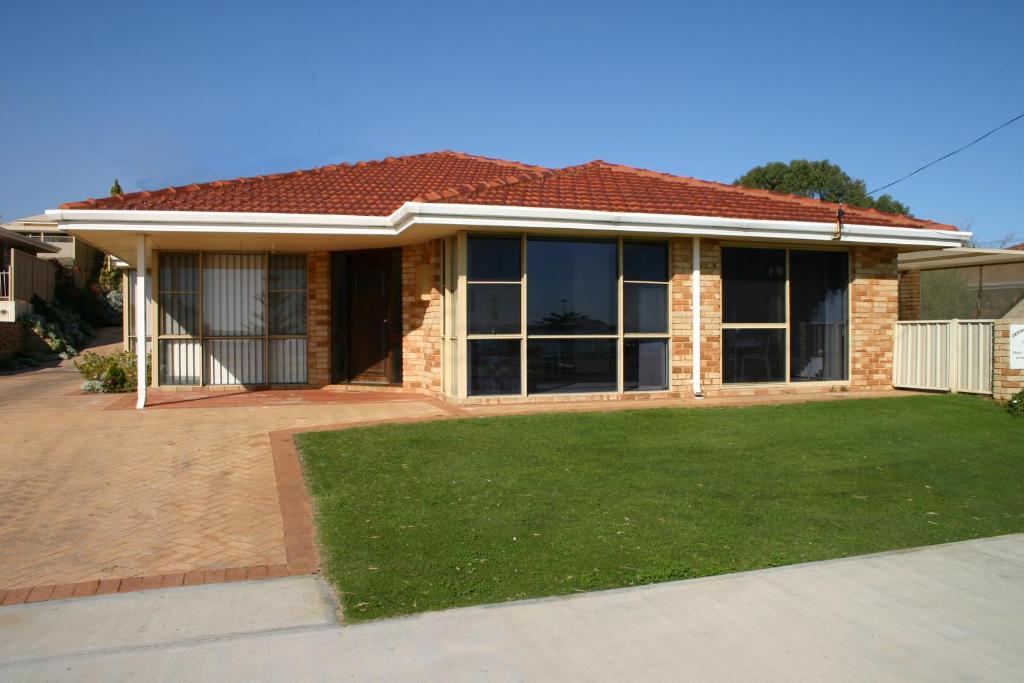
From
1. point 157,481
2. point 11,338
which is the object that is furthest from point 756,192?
point 11,338

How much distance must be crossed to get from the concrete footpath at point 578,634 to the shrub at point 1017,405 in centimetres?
704

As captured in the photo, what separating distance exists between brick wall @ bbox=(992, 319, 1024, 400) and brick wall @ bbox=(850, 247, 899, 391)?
188 cm

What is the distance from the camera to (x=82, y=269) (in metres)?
34.1

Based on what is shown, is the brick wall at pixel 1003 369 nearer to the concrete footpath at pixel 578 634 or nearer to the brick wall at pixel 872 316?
the brick wall at pixel 872 316

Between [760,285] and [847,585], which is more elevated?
[760,285]

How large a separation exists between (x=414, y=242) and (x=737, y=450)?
6586 mm

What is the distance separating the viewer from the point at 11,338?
25.1m

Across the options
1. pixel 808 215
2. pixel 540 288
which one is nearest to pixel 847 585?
pixel 540 288

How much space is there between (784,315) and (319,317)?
8.15m

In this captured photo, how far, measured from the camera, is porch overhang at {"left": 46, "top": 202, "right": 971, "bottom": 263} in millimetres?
10586

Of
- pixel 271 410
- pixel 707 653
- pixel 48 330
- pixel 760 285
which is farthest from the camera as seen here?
pixel 48 330

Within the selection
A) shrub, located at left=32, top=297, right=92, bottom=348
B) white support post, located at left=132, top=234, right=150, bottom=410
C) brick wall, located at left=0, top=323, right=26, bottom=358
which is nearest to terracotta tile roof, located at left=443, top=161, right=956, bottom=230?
white support post, located at left=132, top=234, right=150, bottom=410

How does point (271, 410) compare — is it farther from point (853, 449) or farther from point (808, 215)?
point (808, 215)

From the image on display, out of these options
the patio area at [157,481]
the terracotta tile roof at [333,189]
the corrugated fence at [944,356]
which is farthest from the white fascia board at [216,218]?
the corrugated fence at [944,356]
